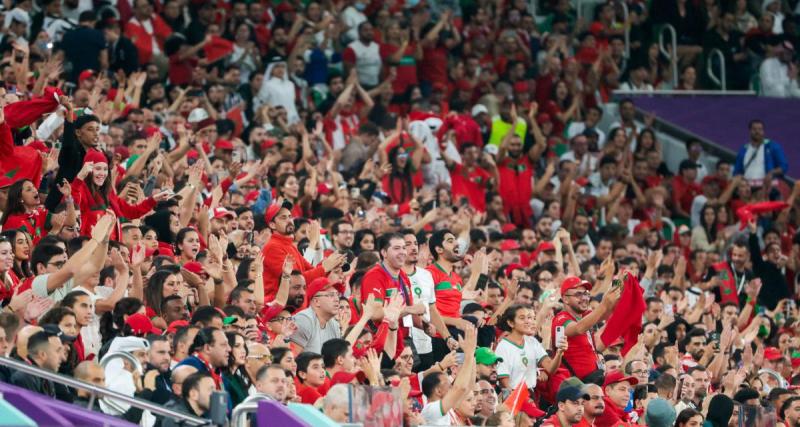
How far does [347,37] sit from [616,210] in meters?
4.64

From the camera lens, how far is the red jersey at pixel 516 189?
2002 cm

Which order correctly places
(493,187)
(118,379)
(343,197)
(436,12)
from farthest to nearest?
1. (436,12)
2. (493,187)
3. (343,197)
4. (118,379)

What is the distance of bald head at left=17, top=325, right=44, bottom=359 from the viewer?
907 cm

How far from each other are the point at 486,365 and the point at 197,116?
22.4ft

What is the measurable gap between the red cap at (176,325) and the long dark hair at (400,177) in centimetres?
802

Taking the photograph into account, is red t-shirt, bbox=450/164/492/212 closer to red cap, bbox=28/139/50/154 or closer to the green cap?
red cap, bbox=28/139/50/154

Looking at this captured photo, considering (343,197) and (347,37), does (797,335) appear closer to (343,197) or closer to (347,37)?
(343,197)

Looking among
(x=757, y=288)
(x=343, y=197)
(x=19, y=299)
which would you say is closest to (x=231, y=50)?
(x=343, y=197)

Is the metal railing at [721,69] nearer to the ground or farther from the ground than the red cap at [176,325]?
nearer to the ground

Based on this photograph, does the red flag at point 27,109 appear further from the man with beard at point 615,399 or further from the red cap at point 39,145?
the man with beard at point 615,399

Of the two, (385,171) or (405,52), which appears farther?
(405,52)

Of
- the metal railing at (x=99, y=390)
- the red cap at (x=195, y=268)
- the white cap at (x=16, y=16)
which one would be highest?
the metal railing at (x=99, y=390)

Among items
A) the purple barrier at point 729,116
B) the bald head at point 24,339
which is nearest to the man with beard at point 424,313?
the bald head at point 24,339

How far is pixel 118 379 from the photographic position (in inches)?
367
